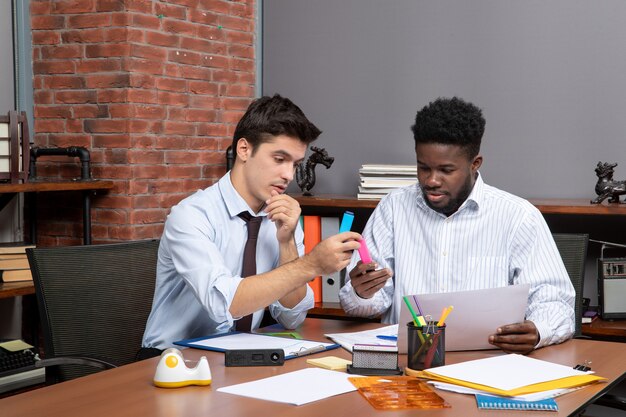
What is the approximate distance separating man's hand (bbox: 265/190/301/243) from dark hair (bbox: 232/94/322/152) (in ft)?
0.56

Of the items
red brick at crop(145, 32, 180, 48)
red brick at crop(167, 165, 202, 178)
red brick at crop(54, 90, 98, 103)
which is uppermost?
red brick at crop(145, 32, 180, 48)

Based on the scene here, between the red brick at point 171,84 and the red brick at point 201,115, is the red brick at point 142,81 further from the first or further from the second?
the red brick at point 201,115

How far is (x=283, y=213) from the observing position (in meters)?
2.37

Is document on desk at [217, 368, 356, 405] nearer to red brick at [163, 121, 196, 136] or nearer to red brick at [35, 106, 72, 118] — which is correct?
red brick at [163, 121, 196, 136]

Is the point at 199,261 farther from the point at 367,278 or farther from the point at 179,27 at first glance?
the point at 179,27

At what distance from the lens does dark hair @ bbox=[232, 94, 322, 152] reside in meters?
2.39

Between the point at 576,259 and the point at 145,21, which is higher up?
the point at 145,21

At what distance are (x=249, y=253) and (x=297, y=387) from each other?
77 centimetres

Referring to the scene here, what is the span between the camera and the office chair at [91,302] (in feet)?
7.58

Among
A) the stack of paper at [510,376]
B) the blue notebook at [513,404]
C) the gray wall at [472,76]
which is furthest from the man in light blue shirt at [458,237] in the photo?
the gray wall at [472,76]

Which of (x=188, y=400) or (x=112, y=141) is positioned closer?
(x=188, y=400)

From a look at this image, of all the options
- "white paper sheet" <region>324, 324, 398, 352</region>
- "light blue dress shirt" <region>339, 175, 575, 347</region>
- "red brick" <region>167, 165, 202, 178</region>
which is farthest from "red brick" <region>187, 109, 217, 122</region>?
"white paper sheet" <region>324, 324, 398, 352</region>

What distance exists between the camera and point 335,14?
12.8 feet

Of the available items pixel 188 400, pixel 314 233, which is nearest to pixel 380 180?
pixel 314 233
